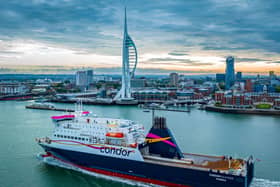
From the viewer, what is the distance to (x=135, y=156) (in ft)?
21.4

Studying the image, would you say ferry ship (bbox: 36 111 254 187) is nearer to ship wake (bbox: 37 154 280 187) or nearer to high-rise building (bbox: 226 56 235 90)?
ship wake (bbox: 37 154 280 187)

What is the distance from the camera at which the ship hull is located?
5.75m

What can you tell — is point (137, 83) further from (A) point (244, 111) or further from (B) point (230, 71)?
(A) point (244, 111)

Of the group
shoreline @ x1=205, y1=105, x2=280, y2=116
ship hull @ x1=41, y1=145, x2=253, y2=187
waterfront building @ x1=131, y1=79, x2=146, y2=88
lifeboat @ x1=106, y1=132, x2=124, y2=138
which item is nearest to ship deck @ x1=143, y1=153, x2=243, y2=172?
ship hull @ x1=41, y1=145, x2=253, y2=187

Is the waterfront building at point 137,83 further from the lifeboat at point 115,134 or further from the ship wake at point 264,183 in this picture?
the ship wake at point 264,183

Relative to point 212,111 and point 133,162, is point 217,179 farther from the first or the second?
point 212,111

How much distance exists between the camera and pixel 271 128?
532 inches

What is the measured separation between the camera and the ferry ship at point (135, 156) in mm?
5922

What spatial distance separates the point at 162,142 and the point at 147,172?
0.81 meters

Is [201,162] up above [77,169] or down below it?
above

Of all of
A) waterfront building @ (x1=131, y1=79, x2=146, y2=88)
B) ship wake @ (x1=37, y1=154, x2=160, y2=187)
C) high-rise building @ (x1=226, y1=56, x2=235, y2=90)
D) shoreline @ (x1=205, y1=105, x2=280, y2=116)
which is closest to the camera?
ship wake @ (x1=37, y1=154, x2=160, y2=187)

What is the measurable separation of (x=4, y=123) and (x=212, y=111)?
14223 mm

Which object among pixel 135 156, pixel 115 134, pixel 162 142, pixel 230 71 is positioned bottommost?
pixel 135 156

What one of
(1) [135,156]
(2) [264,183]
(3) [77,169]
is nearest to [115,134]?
(1) [135,156]
